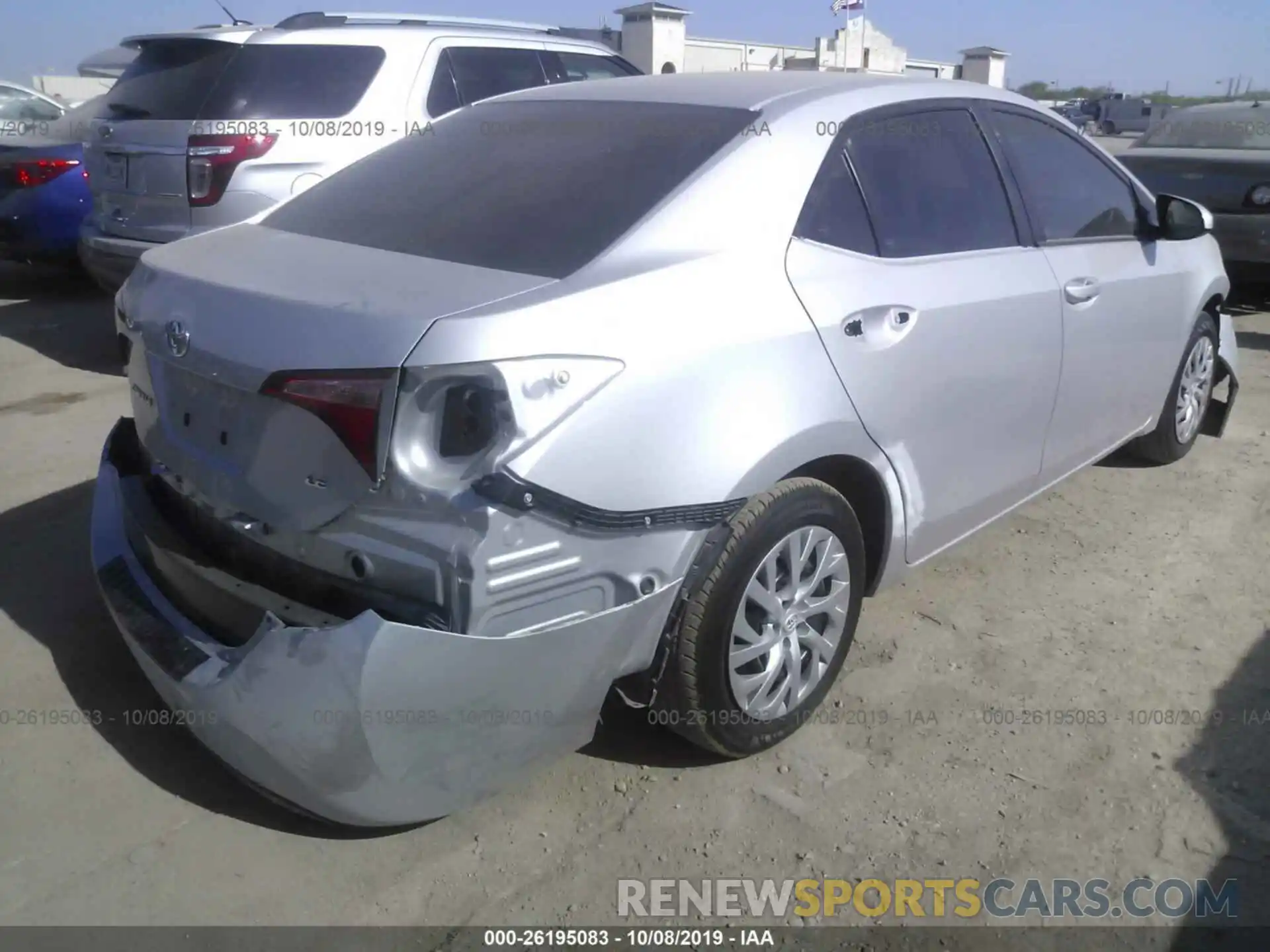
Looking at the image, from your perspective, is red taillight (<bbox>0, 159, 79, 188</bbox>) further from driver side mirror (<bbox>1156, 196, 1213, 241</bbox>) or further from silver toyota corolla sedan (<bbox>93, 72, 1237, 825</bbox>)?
driver side mirror (<bbox>1156, 196, 1213, 241</bbox>)

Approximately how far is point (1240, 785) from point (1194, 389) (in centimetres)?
255

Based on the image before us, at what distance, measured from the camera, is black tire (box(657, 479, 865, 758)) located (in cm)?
239

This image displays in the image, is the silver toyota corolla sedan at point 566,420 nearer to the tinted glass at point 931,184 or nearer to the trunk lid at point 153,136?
the tinted glass at point 931,184

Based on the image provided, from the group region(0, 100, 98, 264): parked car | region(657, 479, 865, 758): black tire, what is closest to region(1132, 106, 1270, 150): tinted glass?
region(657, 479, 865, 758): black tire

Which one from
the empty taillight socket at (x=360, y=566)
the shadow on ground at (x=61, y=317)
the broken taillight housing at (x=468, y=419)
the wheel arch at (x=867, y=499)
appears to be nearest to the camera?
the broken taillight housing at (x=468, y=419)

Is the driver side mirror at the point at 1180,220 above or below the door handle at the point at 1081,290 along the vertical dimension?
above

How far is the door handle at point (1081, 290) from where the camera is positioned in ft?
11.3

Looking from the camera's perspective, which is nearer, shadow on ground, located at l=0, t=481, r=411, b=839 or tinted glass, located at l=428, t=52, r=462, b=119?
shadow on ground, located at l=0, t=481, r=411, b=839

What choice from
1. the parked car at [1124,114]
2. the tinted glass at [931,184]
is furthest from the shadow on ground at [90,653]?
the parked car at [1124,114]

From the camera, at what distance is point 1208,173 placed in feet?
24.1

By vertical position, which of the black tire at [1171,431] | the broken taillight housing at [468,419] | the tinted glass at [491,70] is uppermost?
the tinted glass at [491,70]

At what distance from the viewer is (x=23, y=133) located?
961 centimetres

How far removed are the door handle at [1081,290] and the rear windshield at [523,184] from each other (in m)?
1.33

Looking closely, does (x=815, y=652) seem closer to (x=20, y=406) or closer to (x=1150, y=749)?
(x=1150, y=749)
